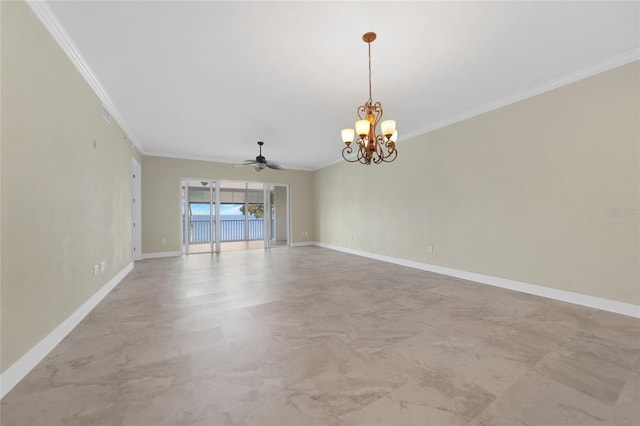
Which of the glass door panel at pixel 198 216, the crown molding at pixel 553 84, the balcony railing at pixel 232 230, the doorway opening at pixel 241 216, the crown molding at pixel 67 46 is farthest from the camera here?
the balcony railing at pixel 232 230

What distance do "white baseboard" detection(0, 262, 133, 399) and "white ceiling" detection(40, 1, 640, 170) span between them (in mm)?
2614

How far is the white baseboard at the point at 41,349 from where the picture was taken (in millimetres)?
1603

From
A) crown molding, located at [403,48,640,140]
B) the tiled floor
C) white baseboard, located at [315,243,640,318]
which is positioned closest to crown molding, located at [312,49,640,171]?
crown molding, located at [403,48,640,140]

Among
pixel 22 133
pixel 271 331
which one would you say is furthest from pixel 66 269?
pixel 271 331

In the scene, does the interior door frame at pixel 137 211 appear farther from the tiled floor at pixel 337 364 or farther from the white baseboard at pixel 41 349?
the white baseboard at pixel 41 349

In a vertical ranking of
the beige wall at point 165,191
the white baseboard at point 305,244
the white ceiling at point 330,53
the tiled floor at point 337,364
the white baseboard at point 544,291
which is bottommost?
the tiled floor at point 337,364

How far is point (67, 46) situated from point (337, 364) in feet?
12.2

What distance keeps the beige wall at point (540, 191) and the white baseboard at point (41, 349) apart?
16.8 feet

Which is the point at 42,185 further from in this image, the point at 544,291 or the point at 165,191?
the point at 544,291

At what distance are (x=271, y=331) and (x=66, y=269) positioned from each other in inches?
78.9

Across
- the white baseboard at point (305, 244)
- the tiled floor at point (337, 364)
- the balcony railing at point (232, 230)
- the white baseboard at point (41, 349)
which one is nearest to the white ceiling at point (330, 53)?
the white baseboard at point (41, 349)

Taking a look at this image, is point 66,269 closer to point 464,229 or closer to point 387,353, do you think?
point 387,353

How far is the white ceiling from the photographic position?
2082 mm

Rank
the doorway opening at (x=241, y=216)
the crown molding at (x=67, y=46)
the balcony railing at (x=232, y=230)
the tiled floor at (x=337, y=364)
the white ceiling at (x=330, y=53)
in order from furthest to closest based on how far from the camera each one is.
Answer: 1. the balcony railing at (x=232, y=230)
2. the doorway opening at (x=241, y=216)
3. the white ceiling at (x=330, y=53)
4. the crown molding at (x=67, y=46)
5. the tiled floor at (x=337, y=364)
